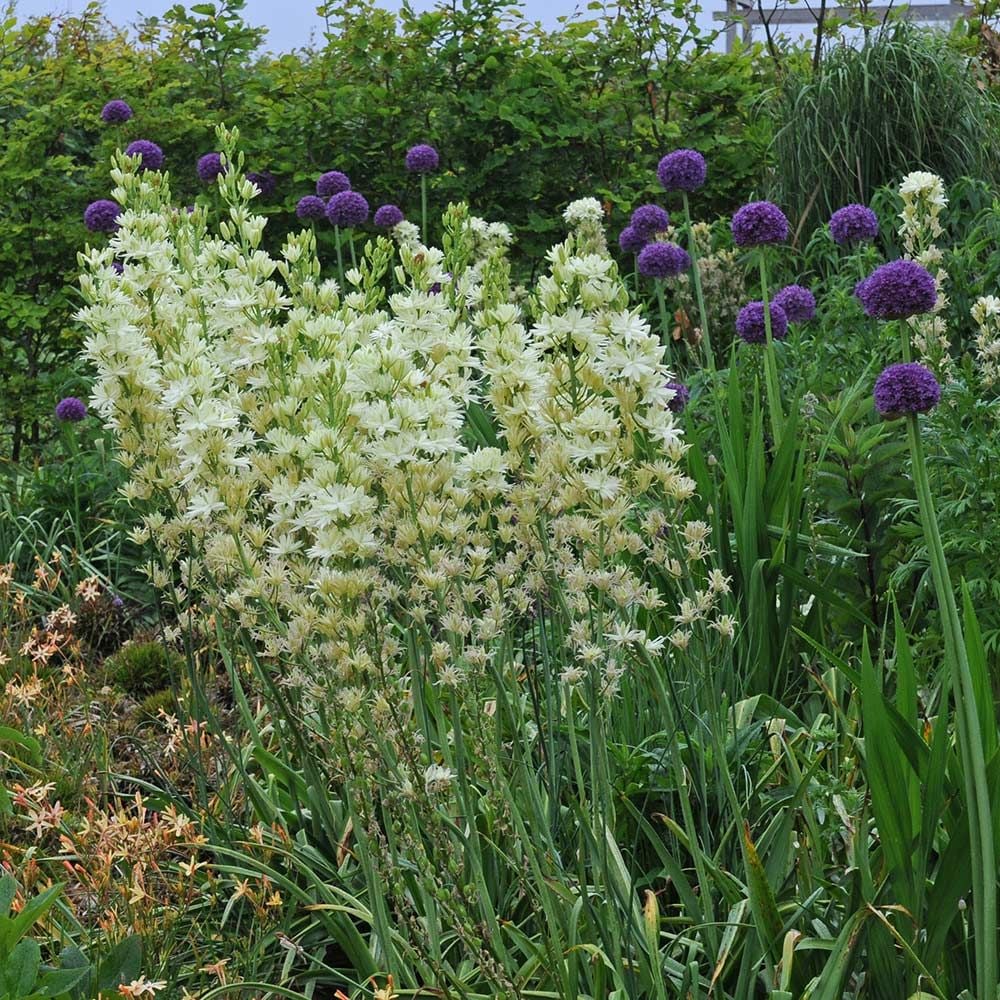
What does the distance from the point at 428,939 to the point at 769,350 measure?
7.98 feet

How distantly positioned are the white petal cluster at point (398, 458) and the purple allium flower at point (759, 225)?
2048 mm

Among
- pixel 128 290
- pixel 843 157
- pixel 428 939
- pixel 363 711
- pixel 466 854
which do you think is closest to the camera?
pixel 363 711

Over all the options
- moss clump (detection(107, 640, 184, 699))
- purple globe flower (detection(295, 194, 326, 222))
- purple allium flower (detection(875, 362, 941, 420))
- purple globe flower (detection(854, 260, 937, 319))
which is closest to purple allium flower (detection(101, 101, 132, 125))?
purple globe flower (detection(295, 194, 326, 222))

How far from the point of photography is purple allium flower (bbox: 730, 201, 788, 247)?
168 inches

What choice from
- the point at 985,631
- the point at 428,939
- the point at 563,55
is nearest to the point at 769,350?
the point at 985,631

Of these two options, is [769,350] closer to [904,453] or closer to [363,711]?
[904,453]

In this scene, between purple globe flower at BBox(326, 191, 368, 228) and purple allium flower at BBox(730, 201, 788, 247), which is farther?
purple globe flower at BBox(326, 191, 368, 228)

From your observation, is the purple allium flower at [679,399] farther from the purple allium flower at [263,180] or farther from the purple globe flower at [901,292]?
the purple allium flower at [263,180]

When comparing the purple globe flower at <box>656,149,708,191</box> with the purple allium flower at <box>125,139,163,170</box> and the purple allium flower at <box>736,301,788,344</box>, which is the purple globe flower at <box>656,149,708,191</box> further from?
the purple allium flower at <box>125,139,163,170</box>

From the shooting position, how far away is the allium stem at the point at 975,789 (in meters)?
2.03

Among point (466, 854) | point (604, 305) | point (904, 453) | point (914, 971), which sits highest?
point (604, 305)

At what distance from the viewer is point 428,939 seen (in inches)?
88.7

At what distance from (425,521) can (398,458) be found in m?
0.13

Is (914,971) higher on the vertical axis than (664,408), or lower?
lower
